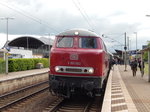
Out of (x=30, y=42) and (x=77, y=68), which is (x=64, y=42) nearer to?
(x=77, y=68)

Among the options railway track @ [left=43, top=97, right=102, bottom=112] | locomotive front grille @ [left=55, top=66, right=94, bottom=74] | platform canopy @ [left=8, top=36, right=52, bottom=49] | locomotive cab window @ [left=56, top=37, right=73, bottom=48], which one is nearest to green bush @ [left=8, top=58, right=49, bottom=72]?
railway track @ [left=43, top=97, right=102, bottom=112]

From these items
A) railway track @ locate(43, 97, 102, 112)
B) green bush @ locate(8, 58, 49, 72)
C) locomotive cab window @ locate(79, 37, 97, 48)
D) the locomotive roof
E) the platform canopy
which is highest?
the platform canopy

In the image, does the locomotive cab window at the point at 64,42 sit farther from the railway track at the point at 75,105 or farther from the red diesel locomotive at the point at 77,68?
the railway track at the point at 75,105

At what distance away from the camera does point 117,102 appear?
9.70 meters

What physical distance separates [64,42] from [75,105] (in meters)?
2.86

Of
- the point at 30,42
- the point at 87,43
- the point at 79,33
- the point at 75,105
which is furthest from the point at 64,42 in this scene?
the point at 30,42

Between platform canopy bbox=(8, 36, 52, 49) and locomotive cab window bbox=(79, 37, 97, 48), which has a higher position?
platform canopy bbox=(8, 36, 52, 49)

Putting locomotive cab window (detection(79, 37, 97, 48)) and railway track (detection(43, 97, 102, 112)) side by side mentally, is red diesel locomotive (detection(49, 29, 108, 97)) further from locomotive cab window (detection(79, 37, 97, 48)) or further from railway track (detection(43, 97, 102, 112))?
railway track (detection(43, 97, 102, 112))

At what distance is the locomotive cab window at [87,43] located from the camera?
10.6 m

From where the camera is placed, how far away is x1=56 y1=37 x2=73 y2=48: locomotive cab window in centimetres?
1077

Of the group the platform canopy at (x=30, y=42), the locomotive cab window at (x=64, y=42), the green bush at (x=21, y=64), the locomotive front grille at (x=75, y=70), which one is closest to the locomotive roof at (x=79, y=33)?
the locomotive cab window at (x=64, y=42)

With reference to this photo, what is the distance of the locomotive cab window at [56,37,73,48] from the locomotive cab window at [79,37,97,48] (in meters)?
0.43

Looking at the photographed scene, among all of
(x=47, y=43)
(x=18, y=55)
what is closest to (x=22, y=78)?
(x=18, y=55)

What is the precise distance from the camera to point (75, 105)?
11.2 m
